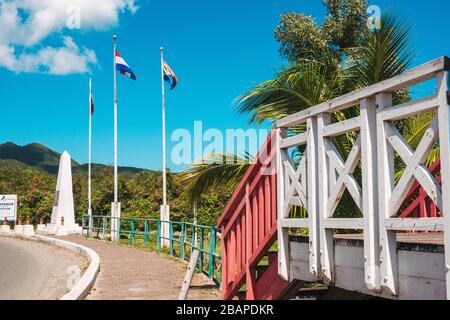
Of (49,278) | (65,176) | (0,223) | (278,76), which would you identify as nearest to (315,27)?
(278,76)

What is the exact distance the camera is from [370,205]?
411 centimetres

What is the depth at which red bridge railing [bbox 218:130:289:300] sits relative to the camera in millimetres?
6102

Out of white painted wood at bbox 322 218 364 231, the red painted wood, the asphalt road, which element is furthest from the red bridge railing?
the asphalt road

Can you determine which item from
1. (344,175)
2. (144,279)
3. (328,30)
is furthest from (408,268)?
(328,30)

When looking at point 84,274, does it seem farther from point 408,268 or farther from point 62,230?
point 62,230

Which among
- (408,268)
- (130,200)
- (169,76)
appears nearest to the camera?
(408,268)

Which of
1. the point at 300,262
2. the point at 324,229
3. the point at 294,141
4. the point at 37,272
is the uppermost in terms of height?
the point at 294,141

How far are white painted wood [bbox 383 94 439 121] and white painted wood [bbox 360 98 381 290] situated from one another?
0.22 meters

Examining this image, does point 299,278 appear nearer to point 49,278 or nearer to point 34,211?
point 49,278

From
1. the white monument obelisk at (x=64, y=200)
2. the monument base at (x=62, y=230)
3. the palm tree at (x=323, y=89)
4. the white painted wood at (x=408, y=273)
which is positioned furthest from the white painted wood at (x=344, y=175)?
the white monument obelisk at (x=64, y=200)

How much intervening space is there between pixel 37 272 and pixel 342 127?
1007 cm

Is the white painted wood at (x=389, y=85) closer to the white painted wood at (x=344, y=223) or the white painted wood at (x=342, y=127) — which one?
the white painted wood at (x=342, y=127)

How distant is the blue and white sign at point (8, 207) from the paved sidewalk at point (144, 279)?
22.8 m

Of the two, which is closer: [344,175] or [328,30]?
[344,175]
